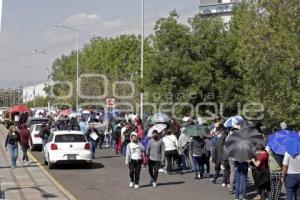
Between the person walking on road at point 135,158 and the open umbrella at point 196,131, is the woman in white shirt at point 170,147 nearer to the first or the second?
the open umbrella at point 196,131

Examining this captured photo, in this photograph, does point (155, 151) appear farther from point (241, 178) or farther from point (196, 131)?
point (241, 178)

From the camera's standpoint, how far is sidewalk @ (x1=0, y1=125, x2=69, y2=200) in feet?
52.4

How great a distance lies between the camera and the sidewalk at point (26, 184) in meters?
16.0

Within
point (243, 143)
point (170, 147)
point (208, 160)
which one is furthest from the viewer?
point (170, 147)

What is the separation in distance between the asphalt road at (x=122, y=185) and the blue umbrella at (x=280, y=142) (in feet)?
8.62

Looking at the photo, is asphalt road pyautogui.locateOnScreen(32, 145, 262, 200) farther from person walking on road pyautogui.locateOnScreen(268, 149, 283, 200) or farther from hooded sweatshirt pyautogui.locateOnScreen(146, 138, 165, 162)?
person walking on road pyautogui.locateOnScreen(268, 149, 283, 200)

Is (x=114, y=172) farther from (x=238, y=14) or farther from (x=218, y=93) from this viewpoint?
(x=238, y=14)

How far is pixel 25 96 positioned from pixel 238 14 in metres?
131

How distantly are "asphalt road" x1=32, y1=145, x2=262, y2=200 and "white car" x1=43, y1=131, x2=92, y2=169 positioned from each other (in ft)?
1.26

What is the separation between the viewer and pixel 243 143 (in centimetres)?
1531

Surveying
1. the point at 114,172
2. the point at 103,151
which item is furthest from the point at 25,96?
the point at 114,172

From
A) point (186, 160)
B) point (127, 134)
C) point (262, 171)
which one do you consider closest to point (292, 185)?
point (262, 171)

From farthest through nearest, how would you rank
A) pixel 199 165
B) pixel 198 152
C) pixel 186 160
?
1. pixel 186 160
2. pixel 199 165
3. pixel 198 152

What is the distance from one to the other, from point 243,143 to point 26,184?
22.3ft
